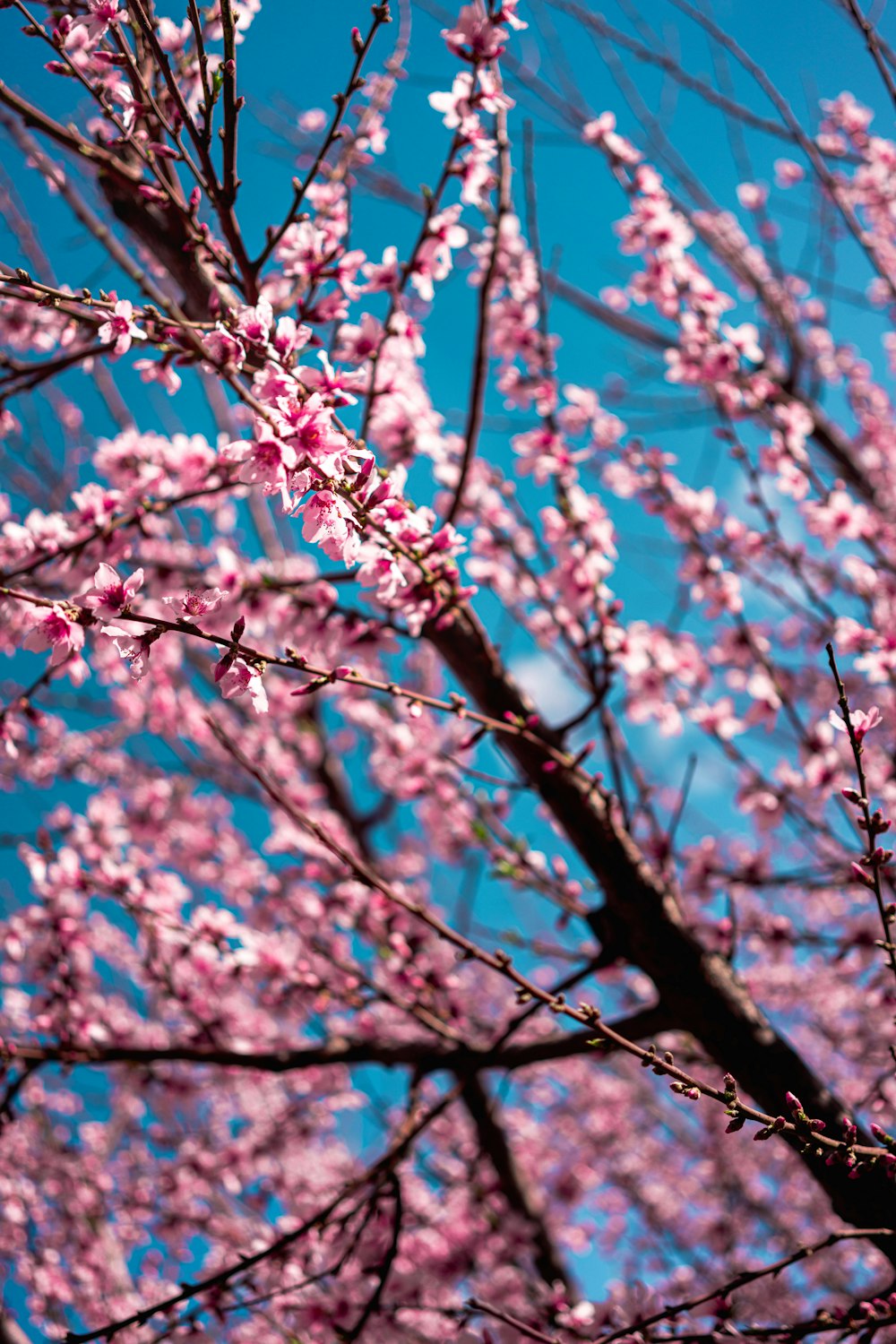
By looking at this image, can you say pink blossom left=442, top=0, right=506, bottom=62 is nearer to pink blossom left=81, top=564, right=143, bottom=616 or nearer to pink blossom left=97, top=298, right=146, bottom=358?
pink blossom left=97, top=298, right=146, bottom=358

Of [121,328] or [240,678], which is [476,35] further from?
[240,678]

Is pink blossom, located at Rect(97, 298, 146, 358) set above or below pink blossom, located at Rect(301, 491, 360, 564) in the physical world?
above

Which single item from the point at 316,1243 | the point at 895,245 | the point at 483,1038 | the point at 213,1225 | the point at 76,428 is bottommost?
the point at 316,1243

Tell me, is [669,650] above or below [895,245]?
below

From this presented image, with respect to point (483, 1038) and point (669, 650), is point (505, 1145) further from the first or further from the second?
point (669, 650)

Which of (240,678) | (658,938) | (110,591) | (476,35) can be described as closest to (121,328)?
(110,591)

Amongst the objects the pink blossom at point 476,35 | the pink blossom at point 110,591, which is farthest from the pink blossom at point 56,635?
the pink blossom at point 476,35

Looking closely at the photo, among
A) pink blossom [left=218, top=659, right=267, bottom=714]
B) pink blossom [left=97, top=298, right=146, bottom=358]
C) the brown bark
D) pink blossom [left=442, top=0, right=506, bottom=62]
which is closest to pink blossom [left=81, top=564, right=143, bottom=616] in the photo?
pink blossom [left=218, top=659, right=267, bottom=714]

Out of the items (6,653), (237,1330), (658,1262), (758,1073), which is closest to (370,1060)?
(758,1073)

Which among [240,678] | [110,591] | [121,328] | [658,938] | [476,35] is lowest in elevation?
[658,938]

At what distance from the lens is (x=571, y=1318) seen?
2326 mm

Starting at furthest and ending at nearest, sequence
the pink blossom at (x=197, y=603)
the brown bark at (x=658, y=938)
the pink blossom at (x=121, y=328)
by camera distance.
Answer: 1. the brown bark at (x=658, y=938)
2. the pink blossom at (x=121, y=328)
3. the pink blossom at (x=197, y=603)

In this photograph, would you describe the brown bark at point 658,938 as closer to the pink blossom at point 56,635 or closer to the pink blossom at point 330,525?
the pink blossom at point 330,525

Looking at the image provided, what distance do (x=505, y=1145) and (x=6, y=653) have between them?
3.56 metres
